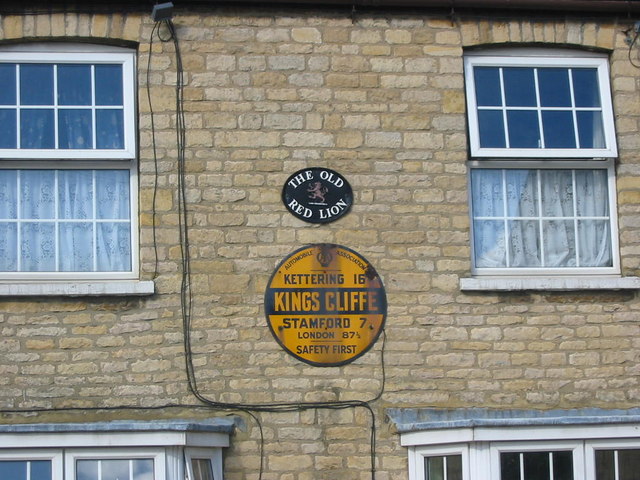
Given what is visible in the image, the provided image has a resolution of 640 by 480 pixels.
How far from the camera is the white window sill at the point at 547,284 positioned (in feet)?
31.5

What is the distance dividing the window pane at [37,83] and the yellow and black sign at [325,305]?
2281mm

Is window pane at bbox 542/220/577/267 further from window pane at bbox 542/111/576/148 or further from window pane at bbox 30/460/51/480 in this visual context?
window pane at bbox 30/460/51/480

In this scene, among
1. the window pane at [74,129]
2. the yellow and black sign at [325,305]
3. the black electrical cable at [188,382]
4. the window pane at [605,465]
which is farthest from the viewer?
the window pane at [74,129]

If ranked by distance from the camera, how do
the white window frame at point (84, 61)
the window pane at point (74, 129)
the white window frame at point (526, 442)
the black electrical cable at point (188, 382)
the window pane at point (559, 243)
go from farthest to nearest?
the window pane at point (559, 243), the window pane at point (74, 129), the white window frame at point (84, 61), the black electrical cable at point (188, 382), the white window frame at point (526, 442)

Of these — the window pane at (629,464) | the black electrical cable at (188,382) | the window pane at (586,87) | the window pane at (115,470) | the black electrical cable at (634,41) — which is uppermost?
the black electrical cable at (634,41)

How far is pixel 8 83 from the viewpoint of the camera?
972 cm

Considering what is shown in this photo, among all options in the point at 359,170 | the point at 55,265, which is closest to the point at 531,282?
the point at 359,170

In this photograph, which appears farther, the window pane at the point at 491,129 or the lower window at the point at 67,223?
the window pane at the point at 491,129

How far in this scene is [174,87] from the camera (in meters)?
9.77

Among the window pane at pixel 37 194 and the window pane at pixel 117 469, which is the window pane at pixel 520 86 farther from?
the window pane at pixel 117 469

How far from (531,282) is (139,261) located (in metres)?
3.04

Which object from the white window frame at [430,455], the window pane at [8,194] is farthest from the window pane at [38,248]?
the white window frame at [430,455]

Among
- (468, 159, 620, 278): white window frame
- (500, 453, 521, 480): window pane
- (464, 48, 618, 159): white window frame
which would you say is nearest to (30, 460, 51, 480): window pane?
(500, 453, 521, 480): window pane

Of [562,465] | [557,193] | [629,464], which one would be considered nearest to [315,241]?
[557,193]
